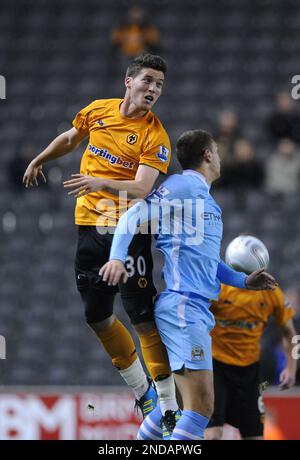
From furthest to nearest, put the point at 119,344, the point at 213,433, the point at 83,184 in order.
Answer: the point at 213,433 < the point at 119,344 < the point at 83,184

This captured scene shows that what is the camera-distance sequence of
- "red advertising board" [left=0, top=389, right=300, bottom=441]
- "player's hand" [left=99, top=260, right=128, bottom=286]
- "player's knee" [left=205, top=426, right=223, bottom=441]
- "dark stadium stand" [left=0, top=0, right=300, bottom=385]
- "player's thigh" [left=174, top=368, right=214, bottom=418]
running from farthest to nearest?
"dark stadium stand" [left=0, top=0, right=300, bottom=385], "red advertising board" [left=0, top=389, right=300, bottom=441], "player's knee" [left=205, top=426, right=223, bottom=441], "player's thigh" [left=174, top=368, right=214, bottom=418], "player's hand" [left=99, top=260, right=128, bottom=286]

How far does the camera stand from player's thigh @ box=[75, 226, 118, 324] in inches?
252

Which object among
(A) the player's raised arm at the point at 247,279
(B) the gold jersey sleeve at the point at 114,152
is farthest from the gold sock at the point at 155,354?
(B) the gold jersey sleeve at the point at 114,152

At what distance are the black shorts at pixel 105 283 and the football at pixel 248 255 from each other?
791mm

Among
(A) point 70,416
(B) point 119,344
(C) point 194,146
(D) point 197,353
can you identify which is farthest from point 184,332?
(A) point 70,416

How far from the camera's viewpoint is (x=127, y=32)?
14562 mm

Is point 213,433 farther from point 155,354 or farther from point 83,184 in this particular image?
point 83,184

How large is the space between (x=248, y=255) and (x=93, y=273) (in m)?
1.09

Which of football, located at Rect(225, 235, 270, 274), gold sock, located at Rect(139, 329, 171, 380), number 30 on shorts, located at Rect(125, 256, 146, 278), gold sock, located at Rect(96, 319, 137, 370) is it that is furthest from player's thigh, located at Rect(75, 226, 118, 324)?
football, located at Rect(225, 235, 270, 274)

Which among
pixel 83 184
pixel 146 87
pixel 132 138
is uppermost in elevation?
pixel 146 87

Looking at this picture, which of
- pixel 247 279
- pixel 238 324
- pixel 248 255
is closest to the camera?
pixel 247 279

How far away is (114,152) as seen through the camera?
6.32 metres

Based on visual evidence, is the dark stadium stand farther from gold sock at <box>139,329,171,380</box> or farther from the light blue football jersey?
the light blue football jersey

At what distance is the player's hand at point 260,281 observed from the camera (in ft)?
20.3
